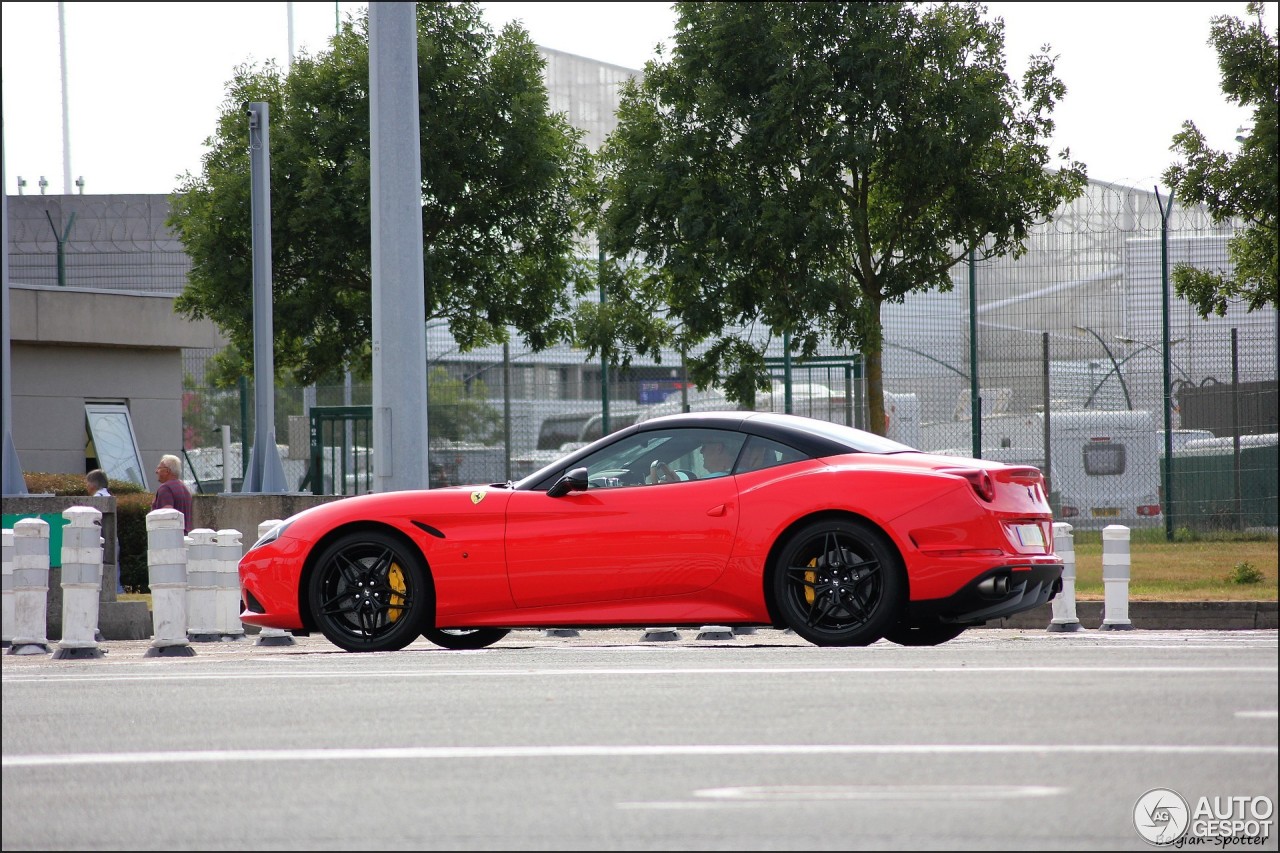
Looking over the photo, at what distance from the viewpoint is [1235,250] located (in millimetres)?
18094

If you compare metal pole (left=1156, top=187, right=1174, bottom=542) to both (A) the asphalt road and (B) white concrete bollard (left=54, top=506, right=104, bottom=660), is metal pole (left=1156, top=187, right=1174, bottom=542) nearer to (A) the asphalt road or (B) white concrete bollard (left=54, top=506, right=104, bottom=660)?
(A) the asphalt road

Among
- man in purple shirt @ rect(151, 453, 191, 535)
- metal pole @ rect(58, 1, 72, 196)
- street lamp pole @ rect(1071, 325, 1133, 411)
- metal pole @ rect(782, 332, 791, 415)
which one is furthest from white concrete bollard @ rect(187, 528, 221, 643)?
metal pole @ rect(58, 1, 72, 196)

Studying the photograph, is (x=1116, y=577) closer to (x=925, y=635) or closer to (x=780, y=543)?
(x=925, y=635)

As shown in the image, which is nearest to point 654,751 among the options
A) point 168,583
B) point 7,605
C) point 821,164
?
point 168,583

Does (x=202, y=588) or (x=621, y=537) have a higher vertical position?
(x=621, y=537)

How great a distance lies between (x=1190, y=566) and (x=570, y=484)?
951cm

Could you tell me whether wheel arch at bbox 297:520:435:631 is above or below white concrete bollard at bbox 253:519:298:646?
above

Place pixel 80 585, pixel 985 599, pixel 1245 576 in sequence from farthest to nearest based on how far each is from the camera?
pixel 1245 576 < pixel 80 585 < pixel 985 599

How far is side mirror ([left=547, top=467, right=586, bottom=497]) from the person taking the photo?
390 inches

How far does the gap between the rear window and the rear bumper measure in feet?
40.7

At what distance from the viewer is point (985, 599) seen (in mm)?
9180

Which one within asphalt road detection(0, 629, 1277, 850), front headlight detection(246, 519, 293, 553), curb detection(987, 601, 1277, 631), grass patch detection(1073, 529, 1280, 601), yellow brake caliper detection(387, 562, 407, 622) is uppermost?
front headlight detection(246, 519, 293, 553)

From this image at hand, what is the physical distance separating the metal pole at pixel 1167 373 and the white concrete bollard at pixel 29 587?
11.8 m

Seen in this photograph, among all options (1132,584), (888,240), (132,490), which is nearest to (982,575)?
(1132,584)
